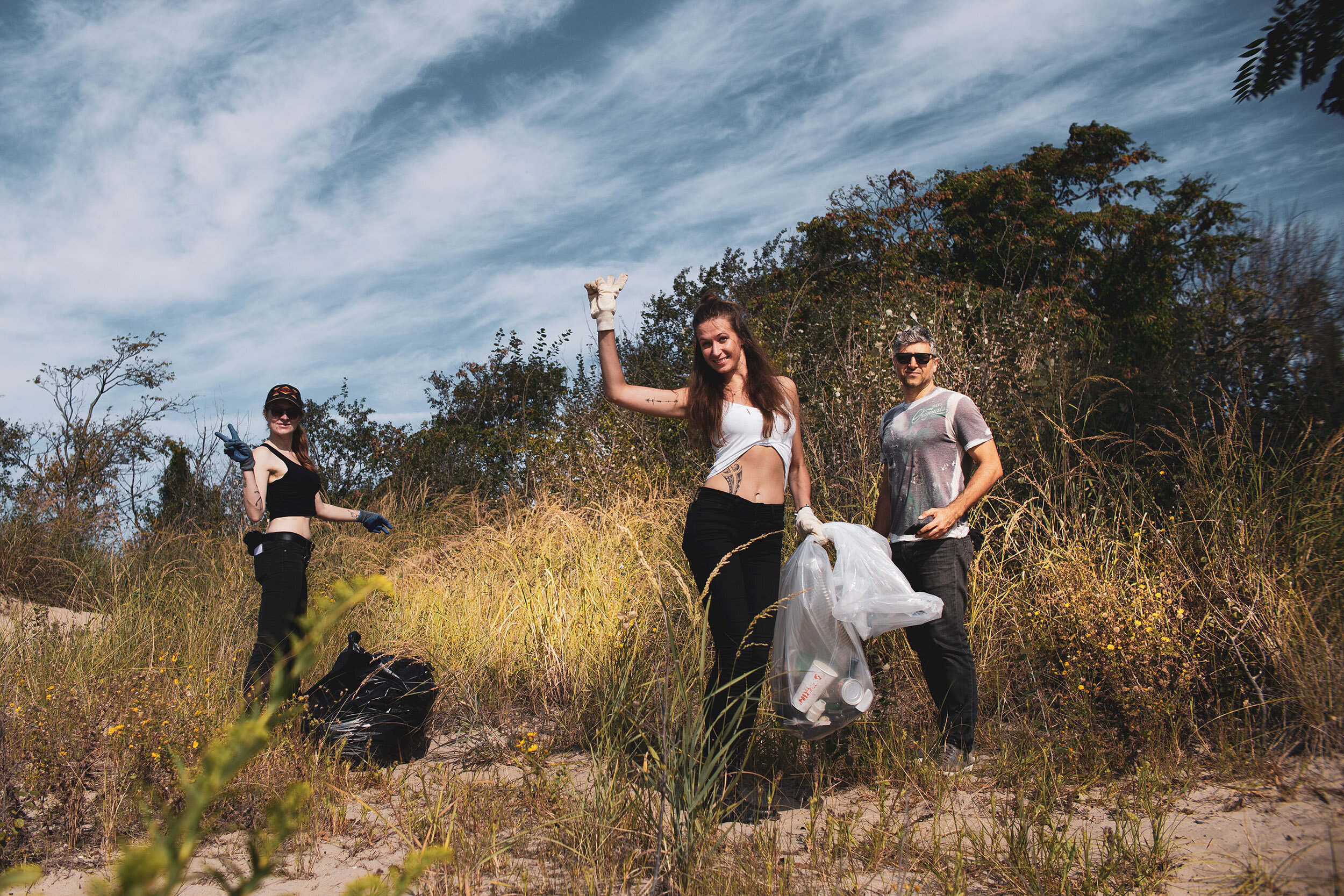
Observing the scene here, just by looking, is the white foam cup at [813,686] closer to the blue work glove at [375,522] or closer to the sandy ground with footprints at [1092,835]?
the sandy ground with footprints at [1092,835]

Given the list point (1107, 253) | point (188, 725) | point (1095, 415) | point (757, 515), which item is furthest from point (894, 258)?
point (188, 725)

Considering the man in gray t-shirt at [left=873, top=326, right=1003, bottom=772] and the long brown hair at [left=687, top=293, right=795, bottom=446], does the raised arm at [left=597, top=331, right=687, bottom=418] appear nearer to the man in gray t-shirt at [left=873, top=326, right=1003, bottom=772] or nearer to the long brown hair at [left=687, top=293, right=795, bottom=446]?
the long brown hair at [left=687, top=293, right=795, bottom=446]

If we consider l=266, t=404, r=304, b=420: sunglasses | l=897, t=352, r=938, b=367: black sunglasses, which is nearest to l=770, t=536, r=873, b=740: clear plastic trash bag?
l=897, t=352, r=938, b=367: black sunglasses

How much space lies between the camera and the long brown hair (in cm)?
318

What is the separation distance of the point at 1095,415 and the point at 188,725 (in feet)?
17.9

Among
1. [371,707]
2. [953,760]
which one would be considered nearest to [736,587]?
[953,760]

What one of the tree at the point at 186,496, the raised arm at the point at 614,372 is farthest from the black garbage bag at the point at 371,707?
the tree at the point at 186,496

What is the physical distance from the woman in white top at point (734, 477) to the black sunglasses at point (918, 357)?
1.68 feet

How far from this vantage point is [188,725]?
131 inches

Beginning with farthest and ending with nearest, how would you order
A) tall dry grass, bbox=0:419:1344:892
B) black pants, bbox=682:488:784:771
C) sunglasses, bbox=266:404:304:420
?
sunglasses, bbox=266:404:304:420 < black pants, bbox=682:488:784:771 < tall dry grass, bbox=0:419:1344:892

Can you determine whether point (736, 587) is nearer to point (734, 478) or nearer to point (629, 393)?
point (734, 478)

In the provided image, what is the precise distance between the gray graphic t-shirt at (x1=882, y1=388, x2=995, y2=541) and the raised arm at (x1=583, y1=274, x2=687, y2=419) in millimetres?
944

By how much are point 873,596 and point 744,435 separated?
755 millimetres

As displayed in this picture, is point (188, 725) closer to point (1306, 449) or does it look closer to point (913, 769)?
point (913, 769)
